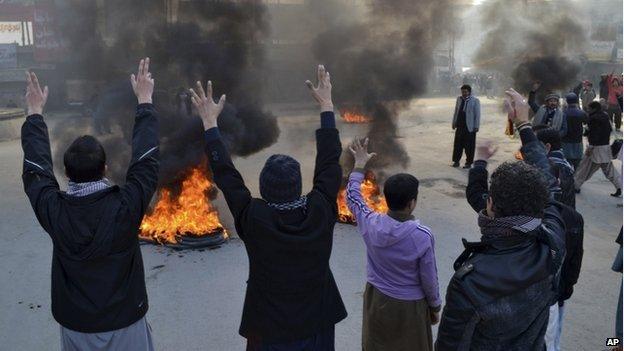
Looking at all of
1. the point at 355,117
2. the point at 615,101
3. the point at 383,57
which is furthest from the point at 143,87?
the point at 615,101

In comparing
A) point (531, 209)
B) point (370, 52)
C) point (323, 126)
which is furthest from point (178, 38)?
point (531, 209)

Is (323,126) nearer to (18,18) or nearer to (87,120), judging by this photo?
(87,120)

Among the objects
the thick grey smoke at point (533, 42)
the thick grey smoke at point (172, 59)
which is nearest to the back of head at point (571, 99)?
the thick grey smoke at point (533, 42)

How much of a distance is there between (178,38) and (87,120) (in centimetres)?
422

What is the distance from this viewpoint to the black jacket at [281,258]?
7.52 ft

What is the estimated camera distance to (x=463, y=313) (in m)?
1.93

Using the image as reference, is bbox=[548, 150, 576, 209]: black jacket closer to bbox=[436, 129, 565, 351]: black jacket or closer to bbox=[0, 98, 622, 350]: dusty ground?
bbox=[0, 98, 622, 350]: dusty ground

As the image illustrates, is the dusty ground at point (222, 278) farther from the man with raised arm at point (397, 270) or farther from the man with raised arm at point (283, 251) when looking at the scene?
the man with raised arm at point (283, 251)

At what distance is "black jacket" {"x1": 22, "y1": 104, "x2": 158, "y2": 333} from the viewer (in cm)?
234

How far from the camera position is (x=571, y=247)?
10.0 feet

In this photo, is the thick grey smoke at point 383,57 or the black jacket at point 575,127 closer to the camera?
the black jacket at point 575,127


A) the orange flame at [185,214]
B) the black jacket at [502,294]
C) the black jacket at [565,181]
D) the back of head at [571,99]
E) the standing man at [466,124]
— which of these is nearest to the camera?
the black jacket at [502,294]

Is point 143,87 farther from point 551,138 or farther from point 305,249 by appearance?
point 551,138

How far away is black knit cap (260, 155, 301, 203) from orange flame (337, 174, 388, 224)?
4289mm
